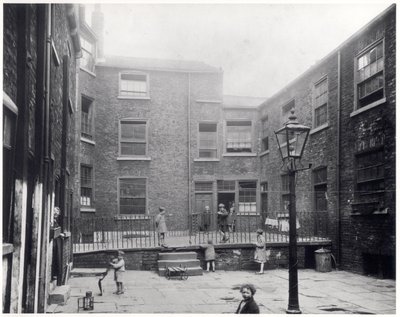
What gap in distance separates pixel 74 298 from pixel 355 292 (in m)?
6.59

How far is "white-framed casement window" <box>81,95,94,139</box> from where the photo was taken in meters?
21.6

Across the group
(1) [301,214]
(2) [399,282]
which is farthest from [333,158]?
(2) [399,282]

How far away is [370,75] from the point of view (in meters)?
13.6

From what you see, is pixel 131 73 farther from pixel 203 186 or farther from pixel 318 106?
pixel 318 106

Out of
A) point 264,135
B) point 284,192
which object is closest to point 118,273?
point 284,192

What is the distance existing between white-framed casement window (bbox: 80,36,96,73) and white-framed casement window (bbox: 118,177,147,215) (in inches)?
217

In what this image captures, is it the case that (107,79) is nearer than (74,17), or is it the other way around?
(74,17)

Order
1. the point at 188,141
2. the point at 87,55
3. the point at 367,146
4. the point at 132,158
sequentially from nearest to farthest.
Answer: the point at 367,146
the point at 87,55
the point at 132,158
the point at 188,141

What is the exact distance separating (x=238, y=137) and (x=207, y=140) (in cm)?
164

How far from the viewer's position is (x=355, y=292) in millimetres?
11383

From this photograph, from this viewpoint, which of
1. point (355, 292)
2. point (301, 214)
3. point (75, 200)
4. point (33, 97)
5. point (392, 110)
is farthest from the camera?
point (75, 200)

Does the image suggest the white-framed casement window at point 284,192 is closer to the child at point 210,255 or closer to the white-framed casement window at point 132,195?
the child at point 210,255

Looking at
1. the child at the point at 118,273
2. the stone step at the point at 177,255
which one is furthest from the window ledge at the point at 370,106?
the child at the point at 118,273

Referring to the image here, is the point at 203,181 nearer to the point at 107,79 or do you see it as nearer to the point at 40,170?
the point at 107,79
